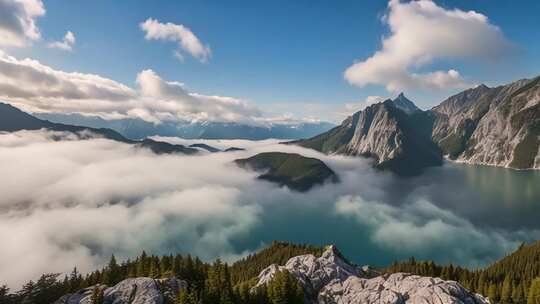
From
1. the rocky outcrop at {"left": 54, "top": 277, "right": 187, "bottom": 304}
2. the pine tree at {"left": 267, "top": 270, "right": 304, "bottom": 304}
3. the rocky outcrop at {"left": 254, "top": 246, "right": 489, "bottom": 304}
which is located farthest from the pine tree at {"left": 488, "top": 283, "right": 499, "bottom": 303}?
the rocky outcrop at {"left": 54, "top": 277, "right": 187, "bottom": 304}

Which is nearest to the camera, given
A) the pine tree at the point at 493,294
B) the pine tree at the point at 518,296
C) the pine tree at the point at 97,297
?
the pine tree at the point at 97,297

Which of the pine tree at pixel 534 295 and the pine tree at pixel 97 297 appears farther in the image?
the pine tree at pixel 534 295

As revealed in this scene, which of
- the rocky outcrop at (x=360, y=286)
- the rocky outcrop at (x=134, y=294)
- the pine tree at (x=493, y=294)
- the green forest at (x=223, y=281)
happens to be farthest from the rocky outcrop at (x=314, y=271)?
the pine tree at (x=493, y=294)

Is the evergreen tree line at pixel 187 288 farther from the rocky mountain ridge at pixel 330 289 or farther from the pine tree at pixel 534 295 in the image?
the pine tree at pixel 534 295

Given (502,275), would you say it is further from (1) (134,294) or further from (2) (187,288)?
(1) (134,294)

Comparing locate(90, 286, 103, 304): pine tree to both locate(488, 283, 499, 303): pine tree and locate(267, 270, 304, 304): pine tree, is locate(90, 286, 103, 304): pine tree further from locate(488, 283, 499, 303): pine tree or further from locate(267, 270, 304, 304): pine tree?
locate(488, 283, 499, 303): pine tree

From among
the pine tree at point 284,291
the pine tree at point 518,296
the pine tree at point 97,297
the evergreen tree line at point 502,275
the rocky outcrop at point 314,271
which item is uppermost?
the pine tree at point 97,297
